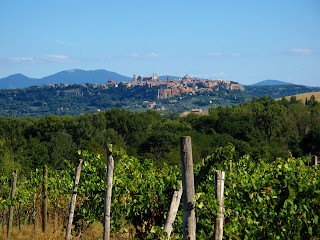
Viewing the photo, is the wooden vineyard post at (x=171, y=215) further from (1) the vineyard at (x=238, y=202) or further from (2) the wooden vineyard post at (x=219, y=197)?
(2) the wooden vineyard post at (x=219, y=197)

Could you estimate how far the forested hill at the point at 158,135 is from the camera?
159 feet

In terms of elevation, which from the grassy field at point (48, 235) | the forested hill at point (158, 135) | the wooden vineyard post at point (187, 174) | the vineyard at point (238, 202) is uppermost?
the wooden vineyard post at point (187, 174)

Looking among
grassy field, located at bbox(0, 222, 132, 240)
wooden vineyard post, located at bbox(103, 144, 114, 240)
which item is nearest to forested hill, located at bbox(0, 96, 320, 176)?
grassy field, located at bbox(0, 222, 132, 240)

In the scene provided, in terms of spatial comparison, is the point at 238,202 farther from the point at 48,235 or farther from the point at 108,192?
the point at 48,235

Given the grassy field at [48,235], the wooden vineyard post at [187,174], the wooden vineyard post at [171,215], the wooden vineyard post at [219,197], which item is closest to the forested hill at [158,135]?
the grassy field at [48,235]

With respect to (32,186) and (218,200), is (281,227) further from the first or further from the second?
(32,186)

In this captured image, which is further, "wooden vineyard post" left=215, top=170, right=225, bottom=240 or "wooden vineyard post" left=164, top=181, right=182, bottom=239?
"wooden vineyard post" left=164, top=181, right=182, bottom=239

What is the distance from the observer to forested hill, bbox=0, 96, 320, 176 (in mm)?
48469

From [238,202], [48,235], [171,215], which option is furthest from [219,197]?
[48,235]

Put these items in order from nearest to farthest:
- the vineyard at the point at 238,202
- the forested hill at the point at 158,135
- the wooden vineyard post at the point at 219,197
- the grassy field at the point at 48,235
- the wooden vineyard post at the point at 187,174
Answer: the wooden vineyard post at the point at 187,174
the wooden vineyard post at the point at 219,197
the vineyard at the point at 238,202
the grassy field at the point at 48,235
the forested hill at the point at 158,135

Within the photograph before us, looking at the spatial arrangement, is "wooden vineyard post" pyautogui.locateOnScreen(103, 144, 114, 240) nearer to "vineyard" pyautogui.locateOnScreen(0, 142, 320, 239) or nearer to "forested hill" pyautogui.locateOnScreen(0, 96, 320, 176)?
"vineyard" pyautogui.locateOnScreen(0, 142, 320, 239)

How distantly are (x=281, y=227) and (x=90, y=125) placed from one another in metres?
56.7

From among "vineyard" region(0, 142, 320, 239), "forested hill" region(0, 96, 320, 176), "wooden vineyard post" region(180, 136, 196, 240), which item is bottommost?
"forested hill" region(0, 96, 320, 176)

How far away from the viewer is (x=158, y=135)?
51312 millimetres
